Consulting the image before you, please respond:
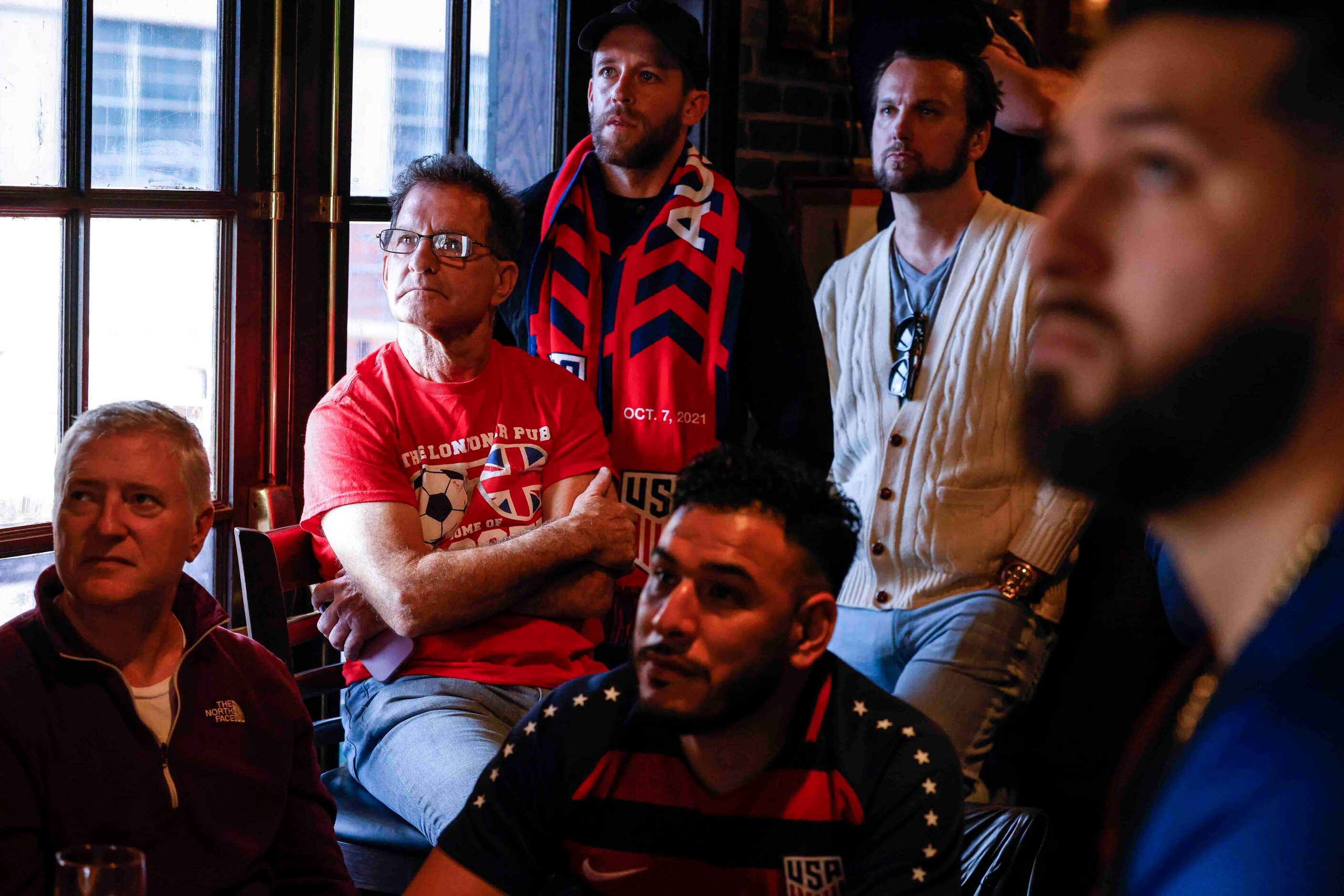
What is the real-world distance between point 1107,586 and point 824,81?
5.05ft

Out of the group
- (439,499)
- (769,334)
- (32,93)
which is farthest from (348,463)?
(769,334)

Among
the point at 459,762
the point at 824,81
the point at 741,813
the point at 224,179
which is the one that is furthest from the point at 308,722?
the point at 824,81

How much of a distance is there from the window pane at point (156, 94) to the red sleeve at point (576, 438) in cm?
78

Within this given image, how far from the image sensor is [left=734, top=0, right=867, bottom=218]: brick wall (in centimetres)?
346

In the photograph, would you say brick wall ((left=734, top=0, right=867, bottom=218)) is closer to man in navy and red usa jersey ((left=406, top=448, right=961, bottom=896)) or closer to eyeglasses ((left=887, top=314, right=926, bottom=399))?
eyeglasses ((left=887, top=314, right=926, bottom=399))

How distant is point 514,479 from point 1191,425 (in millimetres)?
1870

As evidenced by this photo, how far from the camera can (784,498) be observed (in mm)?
1481

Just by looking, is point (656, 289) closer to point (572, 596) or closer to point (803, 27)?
point (572, 596)

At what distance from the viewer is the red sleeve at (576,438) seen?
90.0 inches

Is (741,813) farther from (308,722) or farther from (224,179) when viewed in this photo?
(224,179)

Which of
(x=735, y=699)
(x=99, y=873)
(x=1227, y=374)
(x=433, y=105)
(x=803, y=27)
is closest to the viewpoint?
(x=1227, y=374)

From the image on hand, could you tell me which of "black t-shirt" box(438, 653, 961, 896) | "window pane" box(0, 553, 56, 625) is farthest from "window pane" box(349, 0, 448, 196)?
"black t-shirt" box(438, 653, 961, 896)

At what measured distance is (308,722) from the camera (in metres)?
1.77

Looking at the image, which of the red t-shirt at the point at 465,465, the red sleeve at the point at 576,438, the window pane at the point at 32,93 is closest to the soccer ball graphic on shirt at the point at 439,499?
the red t-shirt at the point at 465,465
